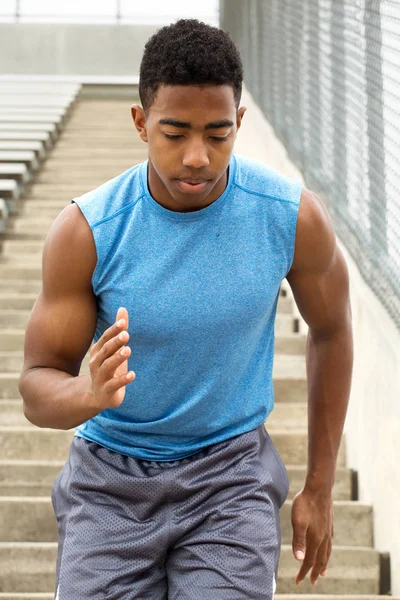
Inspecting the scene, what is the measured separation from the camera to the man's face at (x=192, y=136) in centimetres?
166

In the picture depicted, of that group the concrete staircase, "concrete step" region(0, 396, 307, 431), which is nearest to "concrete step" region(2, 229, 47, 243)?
the concrete staircase

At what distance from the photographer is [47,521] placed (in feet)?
11.5

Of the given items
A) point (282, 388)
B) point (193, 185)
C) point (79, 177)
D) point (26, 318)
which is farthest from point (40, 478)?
point (79, 177)

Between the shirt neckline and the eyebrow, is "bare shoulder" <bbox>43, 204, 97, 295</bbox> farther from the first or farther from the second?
the eyebrow

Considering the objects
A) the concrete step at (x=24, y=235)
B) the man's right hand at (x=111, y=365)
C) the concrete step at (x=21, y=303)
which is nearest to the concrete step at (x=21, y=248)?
the concrete step at (x=24, y=235)

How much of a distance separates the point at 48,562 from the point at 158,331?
170 centimetres

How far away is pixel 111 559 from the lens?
175cm

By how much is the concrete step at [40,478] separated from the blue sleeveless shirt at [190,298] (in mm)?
1872

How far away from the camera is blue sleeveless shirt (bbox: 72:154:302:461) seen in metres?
1.74

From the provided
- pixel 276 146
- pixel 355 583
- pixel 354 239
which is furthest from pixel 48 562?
pixel 276 146

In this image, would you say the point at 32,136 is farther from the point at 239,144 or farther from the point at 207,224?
the point at 207,224

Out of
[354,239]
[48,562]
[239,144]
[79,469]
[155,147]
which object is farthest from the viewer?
[239,144]

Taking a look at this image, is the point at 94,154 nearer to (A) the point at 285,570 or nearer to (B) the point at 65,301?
(A) the point at 285,570

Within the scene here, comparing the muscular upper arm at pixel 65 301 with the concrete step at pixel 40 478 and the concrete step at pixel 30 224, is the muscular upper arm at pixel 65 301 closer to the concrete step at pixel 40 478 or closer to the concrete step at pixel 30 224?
the concrete step at pixel 40 478
